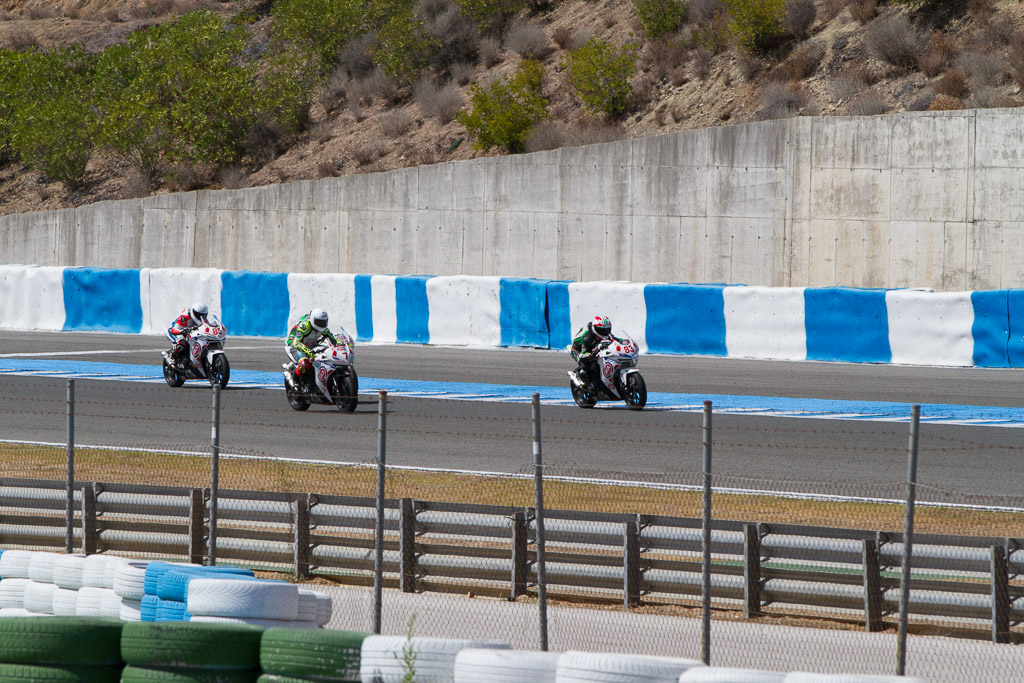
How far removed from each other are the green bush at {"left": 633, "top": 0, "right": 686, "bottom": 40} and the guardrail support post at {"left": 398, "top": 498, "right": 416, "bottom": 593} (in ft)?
90.8

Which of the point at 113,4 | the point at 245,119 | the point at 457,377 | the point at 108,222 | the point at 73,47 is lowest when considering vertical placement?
the point at 457,377

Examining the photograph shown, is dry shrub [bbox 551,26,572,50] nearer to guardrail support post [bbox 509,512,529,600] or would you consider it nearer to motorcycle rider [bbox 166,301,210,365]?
motorcycle rider [bbox 166,301,210,365]

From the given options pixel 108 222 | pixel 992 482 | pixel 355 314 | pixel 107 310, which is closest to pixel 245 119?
pixel 108 222

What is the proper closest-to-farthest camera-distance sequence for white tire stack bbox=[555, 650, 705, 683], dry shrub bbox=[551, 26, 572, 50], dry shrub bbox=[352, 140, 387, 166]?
white tire stack bbox=[555, 650, 705, 683], dry shrub bbox=[352, 140, 387, 166], dry shrub bbox=[551, 26, 572, 50]

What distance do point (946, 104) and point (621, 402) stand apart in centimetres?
1311

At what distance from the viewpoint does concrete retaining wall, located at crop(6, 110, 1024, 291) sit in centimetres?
2569

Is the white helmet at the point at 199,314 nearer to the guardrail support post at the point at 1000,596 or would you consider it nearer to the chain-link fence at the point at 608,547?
the chain-link fence at the point at 608,547

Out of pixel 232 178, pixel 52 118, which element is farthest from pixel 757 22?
pixel 52 118

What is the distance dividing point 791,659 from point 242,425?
9903mm

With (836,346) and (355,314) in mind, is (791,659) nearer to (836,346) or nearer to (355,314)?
(836,346)

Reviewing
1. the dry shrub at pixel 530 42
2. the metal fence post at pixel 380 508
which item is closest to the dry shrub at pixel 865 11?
the dry shrub at pixel 530 42

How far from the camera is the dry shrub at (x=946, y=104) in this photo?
27688mm

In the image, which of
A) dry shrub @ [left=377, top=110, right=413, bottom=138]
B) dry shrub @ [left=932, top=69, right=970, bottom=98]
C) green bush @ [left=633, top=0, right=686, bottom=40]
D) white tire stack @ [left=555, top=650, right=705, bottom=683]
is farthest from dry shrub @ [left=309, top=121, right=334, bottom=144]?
white tire stack @ [left=555, top=650, right=705, bottom=683]

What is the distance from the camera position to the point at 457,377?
69.9 feet
